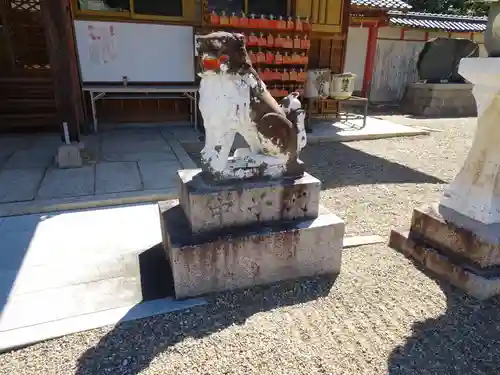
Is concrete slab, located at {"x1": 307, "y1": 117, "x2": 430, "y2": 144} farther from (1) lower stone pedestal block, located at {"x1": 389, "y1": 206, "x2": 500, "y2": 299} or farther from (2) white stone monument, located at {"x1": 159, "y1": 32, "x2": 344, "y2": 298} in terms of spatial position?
(2) white stone monument, located at {"x1": 159, "y1": 32, "x2": 344, "y2": 298}

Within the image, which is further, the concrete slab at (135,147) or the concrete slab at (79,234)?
the concrete slab at (135,147)

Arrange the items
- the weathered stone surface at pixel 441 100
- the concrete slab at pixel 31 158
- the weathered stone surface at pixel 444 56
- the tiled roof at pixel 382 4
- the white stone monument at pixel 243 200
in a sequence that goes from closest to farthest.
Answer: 1. the white stone monument at pixel 243 200
2. the concrete slab at pixel 31 158
3. the tiled roof at pixel 382 4
4. the weathered stone surface at pixel 441 100
5. the weathered stone surface at pixel 444 56

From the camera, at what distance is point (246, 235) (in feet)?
8.45

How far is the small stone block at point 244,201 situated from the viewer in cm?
254

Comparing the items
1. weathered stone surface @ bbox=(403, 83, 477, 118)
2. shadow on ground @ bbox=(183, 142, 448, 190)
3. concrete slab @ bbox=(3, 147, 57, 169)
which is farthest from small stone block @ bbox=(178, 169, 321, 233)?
weathered stone surface @ bbox=(403, 83, 477, 118)

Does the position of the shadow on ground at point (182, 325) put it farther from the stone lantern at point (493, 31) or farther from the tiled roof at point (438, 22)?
the tiled roof at point (438, 22)

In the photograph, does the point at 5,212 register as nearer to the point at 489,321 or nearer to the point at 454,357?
the point at 454,357

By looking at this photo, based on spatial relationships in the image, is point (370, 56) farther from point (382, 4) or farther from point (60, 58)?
point (60, 58)

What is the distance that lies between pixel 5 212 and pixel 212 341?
2.85m

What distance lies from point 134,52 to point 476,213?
22.3ft

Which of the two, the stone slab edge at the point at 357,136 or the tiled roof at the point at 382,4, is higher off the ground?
the tiled roof at the point at 382,4

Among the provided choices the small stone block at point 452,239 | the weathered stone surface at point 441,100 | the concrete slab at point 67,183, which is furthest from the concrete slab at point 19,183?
the weathered stone surface at point 441,100

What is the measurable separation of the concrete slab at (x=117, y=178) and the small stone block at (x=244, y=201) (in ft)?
5.73

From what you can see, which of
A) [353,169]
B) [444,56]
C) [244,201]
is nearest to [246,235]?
[244,201]
